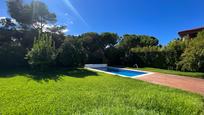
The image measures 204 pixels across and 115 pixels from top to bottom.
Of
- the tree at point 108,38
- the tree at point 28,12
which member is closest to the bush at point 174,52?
the tree at point 108,38

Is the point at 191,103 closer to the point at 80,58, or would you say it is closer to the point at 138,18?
the point at 80,58

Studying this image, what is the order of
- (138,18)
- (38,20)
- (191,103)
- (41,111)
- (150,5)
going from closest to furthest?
1. (41,111)
2. (191,103)
3. (150,5)
4. (138,18)
5. (38,20)

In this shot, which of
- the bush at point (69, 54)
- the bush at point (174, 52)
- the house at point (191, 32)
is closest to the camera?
the bush at point (69, 54)

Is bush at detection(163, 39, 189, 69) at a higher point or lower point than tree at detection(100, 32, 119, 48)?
lower

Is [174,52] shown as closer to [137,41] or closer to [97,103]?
[97,103]

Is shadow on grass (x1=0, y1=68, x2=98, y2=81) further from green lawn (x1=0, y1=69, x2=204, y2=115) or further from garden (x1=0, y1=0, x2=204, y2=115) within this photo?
green lawn (x1=0, y1=69, x2=204, y2=115)

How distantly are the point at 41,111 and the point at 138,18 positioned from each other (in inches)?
838

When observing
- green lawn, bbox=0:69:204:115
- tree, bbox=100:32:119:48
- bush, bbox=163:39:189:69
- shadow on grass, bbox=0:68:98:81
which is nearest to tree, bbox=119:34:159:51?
tree, bbox=100:32:119:48

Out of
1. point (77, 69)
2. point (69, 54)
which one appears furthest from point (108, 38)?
point (69, 54)

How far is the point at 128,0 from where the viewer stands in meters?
18.8

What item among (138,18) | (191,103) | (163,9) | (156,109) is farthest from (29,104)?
(138,18)

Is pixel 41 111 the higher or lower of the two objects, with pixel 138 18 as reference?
lower

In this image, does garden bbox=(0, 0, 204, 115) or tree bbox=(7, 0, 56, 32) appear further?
tree bbox=(7, 0, 56, 32)

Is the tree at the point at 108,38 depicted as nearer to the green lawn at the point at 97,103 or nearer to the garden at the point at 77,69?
the garden at the point at 77,69
